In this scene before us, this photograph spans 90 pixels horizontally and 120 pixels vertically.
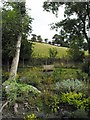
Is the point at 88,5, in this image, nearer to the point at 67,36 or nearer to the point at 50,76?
the point at 67,36

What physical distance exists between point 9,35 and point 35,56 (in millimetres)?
341

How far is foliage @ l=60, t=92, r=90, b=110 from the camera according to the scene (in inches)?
115

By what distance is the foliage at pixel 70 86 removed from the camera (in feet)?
9.99

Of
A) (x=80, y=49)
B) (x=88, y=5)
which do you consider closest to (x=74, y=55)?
(x=80, y=49)

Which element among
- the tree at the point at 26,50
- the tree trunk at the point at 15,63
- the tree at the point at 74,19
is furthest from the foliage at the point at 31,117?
the tree at the point at 74,19

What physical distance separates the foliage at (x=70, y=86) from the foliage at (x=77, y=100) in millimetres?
67

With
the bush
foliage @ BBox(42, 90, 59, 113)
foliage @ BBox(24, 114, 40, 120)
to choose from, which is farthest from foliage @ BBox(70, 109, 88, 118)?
foliage @ BBox(24, 114, 40, 120)

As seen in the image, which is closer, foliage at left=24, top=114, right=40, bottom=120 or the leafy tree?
foliage at left=24, top=114, right=40, bottom=120

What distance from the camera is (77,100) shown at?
2947 millimetres

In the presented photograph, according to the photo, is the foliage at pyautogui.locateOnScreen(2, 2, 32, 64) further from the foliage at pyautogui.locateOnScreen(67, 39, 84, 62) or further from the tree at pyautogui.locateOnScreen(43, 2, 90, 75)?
the foliage at pyautogui.locateOnScreen(67, 39, 84, 62)

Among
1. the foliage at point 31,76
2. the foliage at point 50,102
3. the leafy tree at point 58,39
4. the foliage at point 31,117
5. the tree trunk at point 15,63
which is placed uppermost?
the leafy tree at point 58,39

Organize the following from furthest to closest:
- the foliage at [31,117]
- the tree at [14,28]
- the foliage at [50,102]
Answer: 1. the tree at [14,28]
2. the foliage at [50,102]
3. the foliage at [31,117]

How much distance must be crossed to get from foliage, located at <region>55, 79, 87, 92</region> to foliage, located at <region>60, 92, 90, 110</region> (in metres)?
0.07

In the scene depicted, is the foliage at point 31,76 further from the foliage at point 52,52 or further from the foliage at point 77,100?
the foliage at point 77,100
